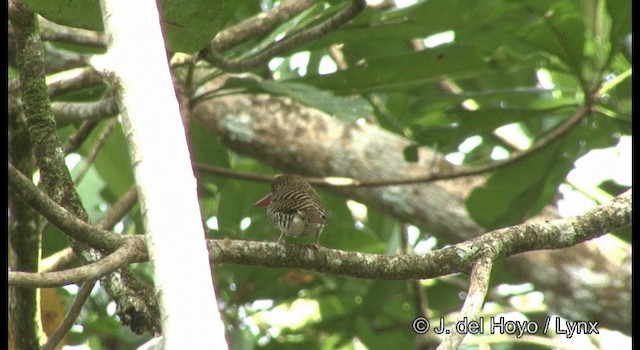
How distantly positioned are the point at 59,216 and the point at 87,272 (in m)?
0.27

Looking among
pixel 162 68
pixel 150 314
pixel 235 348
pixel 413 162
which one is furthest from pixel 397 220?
pixel 162 68

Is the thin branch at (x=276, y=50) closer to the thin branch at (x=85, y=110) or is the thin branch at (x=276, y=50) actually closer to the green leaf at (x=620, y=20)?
the thin branch at (x=85, y=110)

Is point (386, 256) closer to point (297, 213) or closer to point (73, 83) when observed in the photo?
point (297, 213)

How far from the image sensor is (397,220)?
5.70 metres

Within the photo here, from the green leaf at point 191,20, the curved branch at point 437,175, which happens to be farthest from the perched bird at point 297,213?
the green leaf at point 191,20

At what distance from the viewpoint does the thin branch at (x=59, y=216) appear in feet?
7.47

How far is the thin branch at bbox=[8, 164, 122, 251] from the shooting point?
2275 millimetres

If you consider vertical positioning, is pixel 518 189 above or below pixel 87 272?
above

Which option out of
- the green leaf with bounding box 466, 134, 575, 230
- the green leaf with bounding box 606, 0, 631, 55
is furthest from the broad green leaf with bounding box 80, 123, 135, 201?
the green leaf with bounding box 606, 0, 631, 55

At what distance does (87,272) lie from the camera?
2068 mm

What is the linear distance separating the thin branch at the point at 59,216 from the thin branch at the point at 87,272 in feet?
0.14

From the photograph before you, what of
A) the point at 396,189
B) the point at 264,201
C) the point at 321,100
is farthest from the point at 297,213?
the point at 396,189

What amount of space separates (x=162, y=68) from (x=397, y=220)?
3.91 metres

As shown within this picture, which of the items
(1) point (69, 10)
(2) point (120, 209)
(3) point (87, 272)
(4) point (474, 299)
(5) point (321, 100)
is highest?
(5) point (321, 100)
